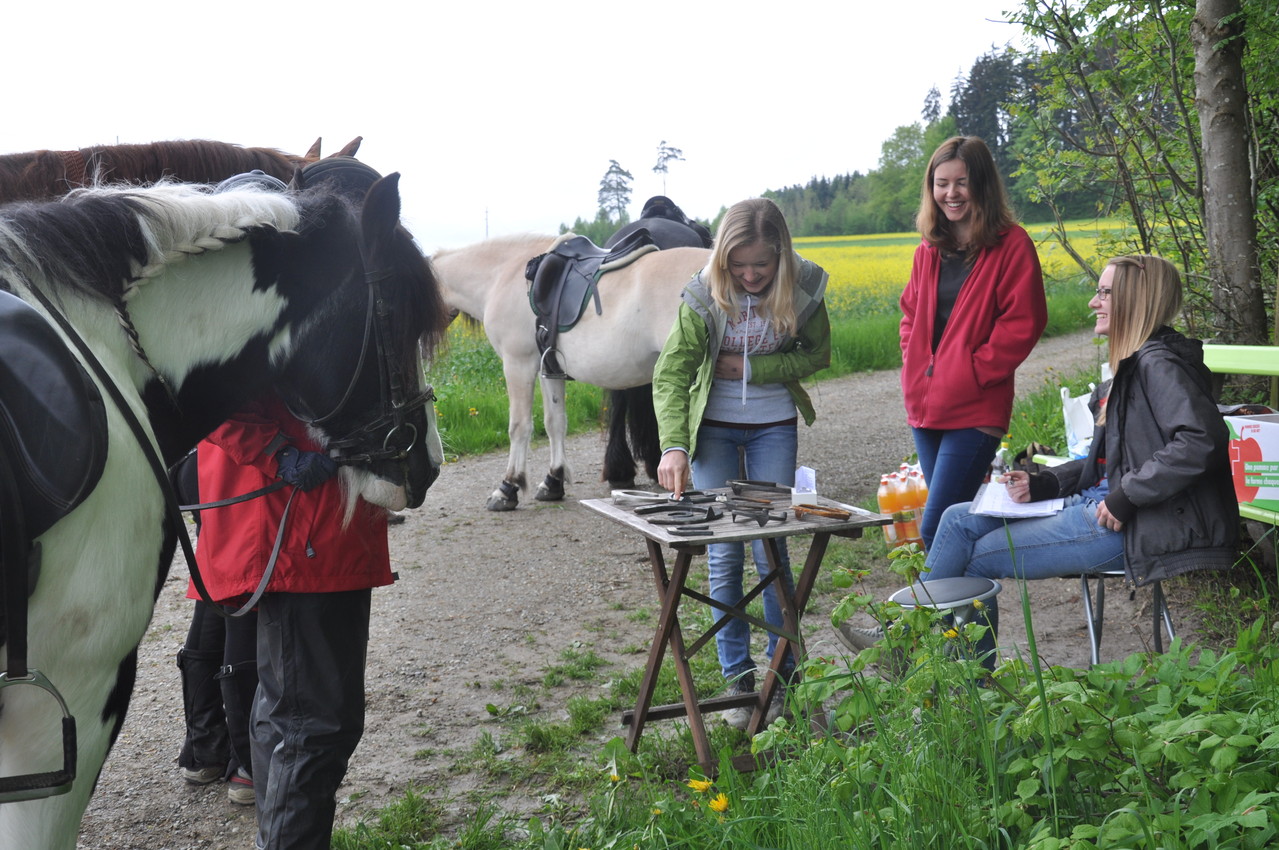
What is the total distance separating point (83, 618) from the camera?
1.46 metres

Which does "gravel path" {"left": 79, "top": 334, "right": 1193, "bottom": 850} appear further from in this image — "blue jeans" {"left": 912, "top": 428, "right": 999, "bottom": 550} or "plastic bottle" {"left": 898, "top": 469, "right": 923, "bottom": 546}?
"blue jeans" {"left": 912, "top": 428, "right": 999, "bottom": 550}

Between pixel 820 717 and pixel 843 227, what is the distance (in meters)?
49.6

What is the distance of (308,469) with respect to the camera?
202 cm

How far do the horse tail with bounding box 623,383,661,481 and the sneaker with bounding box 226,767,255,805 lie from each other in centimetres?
410

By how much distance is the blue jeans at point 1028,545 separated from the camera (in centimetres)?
310

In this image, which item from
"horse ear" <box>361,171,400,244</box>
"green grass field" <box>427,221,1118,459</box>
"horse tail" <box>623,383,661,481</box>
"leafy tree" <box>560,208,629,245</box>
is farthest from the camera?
"leafy tree" <box>560,208,629,245</box>

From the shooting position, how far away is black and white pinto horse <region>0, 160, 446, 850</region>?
145 centimetres

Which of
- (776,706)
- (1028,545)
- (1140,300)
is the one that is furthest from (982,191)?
(776,706)

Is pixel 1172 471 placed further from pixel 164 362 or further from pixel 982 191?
pixel 164 362

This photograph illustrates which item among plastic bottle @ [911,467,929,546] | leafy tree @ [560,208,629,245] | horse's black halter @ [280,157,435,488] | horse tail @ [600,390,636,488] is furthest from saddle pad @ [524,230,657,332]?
leafy tree @ [560,208,629,245]

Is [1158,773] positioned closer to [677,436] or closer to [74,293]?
[677,436]

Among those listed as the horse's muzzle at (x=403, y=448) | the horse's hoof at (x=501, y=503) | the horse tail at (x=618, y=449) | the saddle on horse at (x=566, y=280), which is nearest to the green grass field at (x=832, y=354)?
the horse's muzzle at (x=403, y=448)

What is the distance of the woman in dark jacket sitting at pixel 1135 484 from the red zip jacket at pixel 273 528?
1.46 m

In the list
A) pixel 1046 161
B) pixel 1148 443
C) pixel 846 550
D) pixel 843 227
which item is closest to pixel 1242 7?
pixel 1046 161
